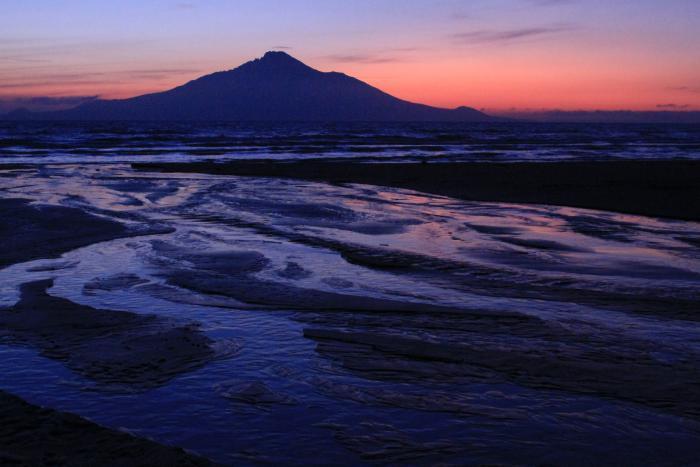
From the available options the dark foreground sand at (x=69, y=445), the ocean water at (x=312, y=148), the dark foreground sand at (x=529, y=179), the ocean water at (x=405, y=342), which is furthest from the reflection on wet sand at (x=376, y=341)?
the ocean water at (x=312, y=148)

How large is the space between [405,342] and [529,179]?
21.5 meters

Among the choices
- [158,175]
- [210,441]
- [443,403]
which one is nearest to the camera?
[210,441]

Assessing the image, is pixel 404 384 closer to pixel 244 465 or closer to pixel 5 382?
pixel 244 465

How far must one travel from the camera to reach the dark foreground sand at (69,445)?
427 centimetres

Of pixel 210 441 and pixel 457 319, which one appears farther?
pixel 457 319

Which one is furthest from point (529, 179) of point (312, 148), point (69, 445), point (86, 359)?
point (312, 148)

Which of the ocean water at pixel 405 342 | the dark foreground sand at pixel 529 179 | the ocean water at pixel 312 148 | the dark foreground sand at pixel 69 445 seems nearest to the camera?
the dark foreground sand at pixel 69 445

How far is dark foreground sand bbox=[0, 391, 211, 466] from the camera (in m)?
4.27

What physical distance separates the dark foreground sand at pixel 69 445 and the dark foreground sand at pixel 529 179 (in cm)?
1508

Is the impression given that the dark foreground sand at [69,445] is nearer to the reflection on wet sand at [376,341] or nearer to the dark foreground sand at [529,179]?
the reflection on wet sand at [376,341]

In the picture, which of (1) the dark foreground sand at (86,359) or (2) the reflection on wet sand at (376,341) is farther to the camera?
(2) the reflection on wet sand at (376,341)

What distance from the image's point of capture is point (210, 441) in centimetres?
458

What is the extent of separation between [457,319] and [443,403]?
7.74 feet

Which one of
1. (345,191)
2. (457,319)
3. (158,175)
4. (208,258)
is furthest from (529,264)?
(158,175)
